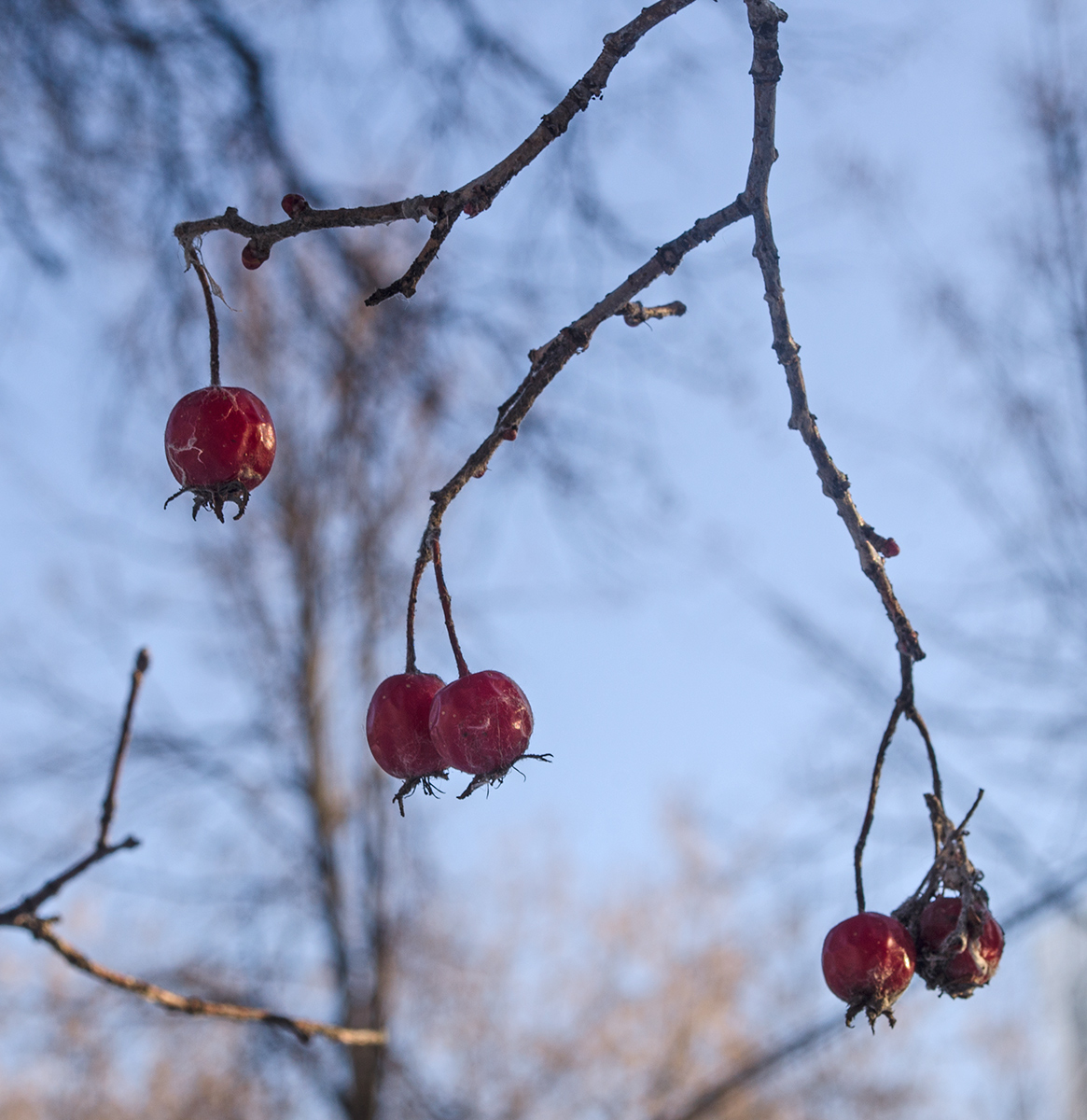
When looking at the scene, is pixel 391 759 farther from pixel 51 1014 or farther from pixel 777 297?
pixel 51 1014

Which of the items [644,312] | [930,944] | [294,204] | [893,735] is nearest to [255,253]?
[294,204]

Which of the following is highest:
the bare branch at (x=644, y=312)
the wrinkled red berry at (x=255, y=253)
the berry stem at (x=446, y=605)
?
the bare branch at (x=644, y=312)

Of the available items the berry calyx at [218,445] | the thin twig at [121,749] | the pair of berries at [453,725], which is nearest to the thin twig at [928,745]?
the pair of berries at [453,725]

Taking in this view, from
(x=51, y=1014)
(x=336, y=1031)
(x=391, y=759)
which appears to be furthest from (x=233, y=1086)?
(x=391, y=759)

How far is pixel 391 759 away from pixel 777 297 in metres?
0.66

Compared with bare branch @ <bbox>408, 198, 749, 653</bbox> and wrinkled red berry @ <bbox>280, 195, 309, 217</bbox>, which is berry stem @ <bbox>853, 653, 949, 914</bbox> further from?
wrinkled red berry @ <bbox>280, 195, 309, 217</bbox>

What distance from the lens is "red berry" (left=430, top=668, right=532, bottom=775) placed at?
111 centimetres

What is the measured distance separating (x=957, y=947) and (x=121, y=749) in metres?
1.24

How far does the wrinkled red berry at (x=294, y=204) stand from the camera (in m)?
1.03

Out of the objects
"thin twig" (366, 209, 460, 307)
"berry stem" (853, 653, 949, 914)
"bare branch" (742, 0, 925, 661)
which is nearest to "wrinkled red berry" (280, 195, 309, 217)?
"thin twig" (366, 209, 460, 307)

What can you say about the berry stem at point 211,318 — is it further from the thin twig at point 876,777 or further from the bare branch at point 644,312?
the thin twig at point 876,777

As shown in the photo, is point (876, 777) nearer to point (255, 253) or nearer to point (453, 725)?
point (453, 725)

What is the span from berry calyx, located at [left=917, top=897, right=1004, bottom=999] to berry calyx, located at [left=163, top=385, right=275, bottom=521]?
3.03 ft

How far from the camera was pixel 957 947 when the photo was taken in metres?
1.22
